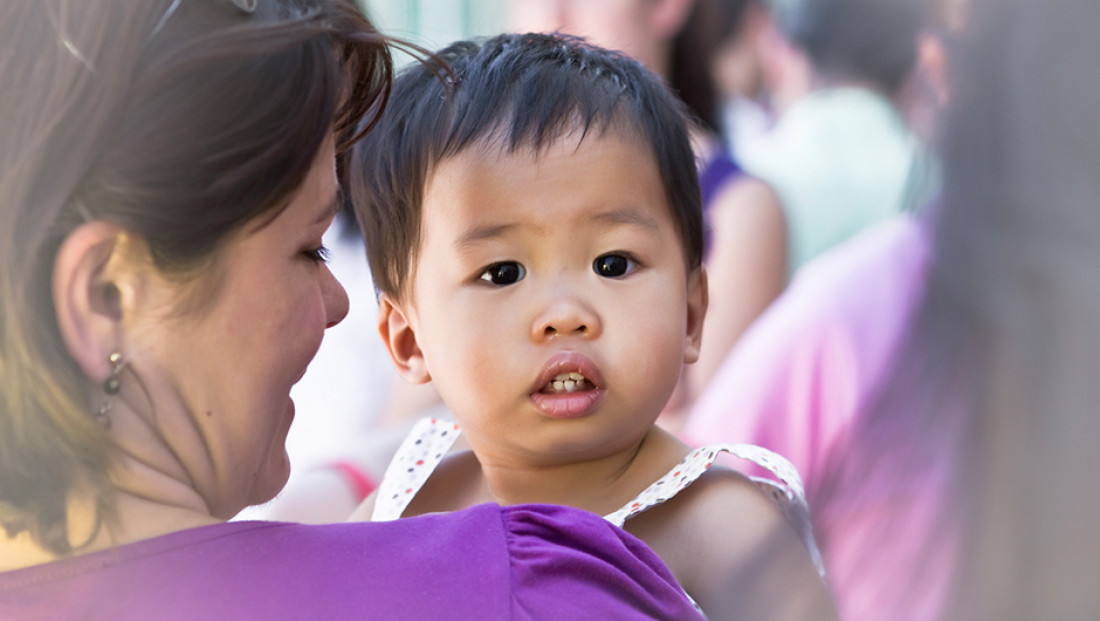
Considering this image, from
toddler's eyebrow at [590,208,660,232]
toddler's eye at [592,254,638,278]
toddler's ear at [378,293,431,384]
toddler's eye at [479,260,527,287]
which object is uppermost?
toddler's eyebrow at [590,208,660,232]

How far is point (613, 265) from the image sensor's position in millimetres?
1265

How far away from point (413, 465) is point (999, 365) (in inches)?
38.1

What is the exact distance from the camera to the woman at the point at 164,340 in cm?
85

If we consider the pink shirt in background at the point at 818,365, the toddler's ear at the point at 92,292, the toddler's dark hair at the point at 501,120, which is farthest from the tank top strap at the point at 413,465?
the toddler's ear at the point at 92,292

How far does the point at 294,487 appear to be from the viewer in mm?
1920

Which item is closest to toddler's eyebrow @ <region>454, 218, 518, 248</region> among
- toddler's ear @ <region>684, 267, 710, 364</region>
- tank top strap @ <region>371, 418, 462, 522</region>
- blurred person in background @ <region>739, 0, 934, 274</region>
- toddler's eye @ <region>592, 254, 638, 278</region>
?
toddler's eye @ <region>592, 254, 638, 278</region>

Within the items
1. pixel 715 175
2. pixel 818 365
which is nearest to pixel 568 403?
pixel 818 365

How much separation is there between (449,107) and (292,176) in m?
0.39

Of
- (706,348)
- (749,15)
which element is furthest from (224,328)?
(749,15)

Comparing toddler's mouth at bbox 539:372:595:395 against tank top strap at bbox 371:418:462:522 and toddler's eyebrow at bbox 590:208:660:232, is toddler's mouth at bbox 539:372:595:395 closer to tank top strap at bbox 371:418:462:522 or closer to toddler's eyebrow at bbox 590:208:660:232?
toddler's eyebrow at bbox 590:208:660:232

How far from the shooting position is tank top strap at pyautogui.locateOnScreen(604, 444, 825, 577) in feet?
4.07

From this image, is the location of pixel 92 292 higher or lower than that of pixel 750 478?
higher

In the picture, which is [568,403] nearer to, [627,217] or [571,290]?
[571,290]

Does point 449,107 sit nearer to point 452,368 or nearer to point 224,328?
point 452,368
